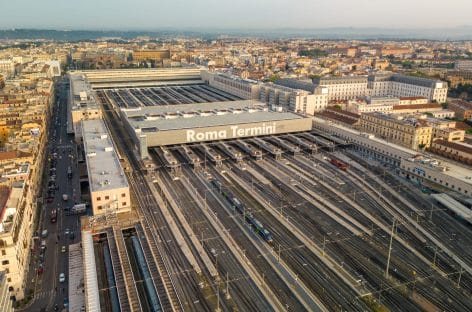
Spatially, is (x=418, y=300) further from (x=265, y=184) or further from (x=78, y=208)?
(x=78, y=208)

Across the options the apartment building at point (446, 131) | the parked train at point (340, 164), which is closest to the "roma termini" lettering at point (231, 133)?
the parked train at point (340, 164)

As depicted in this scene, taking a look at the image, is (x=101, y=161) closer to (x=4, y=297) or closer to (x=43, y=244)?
(x=43, y=244)

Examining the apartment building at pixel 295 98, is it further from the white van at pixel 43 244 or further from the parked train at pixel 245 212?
the white van at pixel 43 244

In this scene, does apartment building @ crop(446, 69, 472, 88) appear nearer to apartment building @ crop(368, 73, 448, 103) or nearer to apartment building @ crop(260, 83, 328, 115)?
apartment building @ crop(368, 73, 448, 103)

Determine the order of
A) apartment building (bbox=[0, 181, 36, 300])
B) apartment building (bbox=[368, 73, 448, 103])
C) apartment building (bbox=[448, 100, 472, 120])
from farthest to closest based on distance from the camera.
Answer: apartment building (bbox=[368, 73, 448, 103]) → apartment building (bbox=[448, 100, 472, 120]) → apartment building (bbox=[0, 181, 36, 300])

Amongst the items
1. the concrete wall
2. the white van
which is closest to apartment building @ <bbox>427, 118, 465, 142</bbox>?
the concrete wall

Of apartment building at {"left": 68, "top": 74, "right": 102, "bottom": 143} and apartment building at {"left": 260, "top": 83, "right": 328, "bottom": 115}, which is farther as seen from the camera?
apartment building at {"left": 260, "top": 83, "right": 328, "bottom": 115}
